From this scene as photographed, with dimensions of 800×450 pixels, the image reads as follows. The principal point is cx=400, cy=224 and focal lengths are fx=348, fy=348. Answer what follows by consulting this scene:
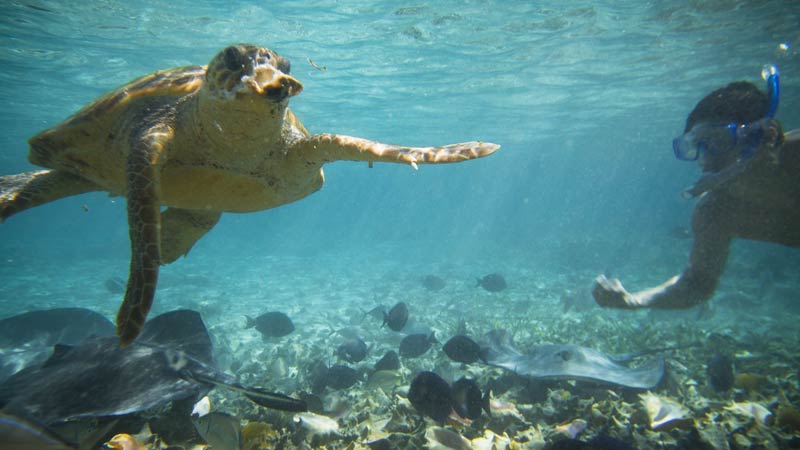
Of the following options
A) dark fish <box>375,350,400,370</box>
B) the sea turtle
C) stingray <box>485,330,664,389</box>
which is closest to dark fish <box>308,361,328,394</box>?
dark fish <box>375,350,400,370</box>

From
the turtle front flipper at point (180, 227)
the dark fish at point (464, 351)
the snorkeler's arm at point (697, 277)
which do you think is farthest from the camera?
the dark fish at point (464, 351)

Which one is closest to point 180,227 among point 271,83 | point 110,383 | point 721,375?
point 110,383

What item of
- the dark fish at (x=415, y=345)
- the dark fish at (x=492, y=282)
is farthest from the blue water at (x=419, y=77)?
the dark fish at (x=415, y=345)

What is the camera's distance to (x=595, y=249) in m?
26.4

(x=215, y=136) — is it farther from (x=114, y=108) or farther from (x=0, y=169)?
(x=0, y=169)

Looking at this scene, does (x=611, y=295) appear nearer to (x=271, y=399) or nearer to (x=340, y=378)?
(x=271, y=399)

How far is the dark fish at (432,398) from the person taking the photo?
12.5ft

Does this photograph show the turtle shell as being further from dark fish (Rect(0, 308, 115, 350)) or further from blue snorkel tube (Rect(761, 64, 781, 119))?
dark fish (Rect(0, 308, 115, 350))

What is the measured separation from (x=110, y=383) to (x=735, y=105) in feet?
22.5

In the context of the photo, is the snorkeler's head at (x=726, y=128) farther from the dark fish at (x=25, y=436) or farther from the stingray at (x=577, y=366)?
the dark fish at (x=25, y=436)

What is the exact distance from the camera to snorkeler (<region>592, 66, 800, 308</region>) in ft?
11.7

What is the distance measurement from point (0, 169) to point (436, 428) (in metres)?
83.1

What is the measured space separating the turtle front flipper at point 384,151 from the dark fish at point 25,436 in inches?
99.7

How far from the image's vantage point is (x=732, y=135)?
3.68 meters
